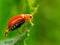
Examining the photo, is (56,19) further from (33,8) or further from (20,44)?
(20,44)

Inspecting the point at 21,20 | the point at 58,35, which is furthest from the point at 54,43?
the point at 21,20

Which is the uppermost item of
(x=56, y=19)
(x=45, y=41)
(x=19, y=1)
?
(x=19, y=1)

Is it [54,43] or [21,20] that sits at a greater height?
[21,20]

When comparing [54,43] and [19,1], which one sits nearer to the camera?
[19,1]

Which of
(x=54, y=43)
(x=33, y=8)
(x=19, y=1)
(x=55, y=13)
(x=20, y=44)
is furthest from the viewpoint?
(x=55, y=13)

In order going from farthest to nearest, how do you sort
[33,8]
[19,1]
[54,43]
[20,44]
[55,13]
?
[55,13] < [54,43] < [19,1] < [33,8] < [20,44]

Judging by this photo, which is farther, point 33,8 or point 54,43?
point 54,43

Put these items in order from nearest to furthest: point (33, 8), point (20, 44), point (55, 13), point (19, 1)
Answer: point (20, 44)
point (33, 8)
point (19, 1)
point (55, 13)

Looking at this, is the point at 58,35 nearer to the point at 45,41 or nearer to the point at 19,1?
the point at 45,41

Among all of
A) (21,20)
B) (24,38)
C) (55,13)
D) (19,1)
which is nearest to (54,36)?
(55,13)
